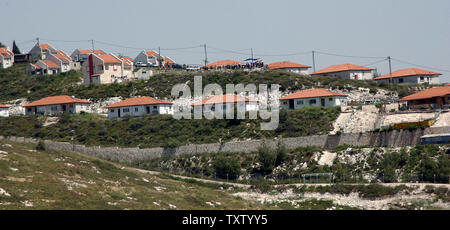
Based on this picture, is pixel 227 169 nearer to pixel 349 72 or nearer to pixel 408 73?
pixel 349 72

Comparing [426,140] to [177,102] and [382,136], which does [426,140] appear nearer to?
[382,136]

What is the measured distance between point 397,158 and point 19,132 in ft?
152

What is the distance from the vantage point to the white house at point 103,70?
11038 cm

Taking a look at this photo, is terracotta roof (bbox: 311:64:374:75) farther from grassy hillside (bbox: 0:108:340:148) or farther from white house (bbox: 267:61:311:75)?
grassy hillside (bbox: 0:108:340:148)

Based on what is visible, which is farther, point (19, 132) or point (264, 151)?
point (19, 132)

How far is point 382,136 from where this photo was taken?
68625 millimetres

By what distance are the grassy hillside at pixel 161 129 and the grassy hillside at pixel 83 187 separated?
1635 centimetres

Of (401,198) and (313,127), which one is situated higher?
(313,127)

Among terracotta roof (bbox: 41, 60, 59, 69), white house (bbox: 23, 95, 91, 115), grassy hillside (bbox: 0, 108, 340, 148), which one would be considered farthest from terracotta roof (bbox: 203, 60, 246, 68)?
grassy hillside (bbox: 0, 108, 340, 148)

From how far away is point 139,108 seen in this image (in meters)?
92.7

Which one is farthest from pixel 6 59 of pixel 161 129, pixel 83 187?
pixel 83 187

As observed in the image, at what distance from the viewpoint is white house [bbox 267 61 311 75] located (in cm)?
11444
